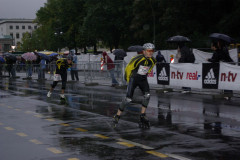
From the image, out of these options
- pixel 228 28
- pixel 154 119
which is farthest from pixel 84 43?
pixel 154 119

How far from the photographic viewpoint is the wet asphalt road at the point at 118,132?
6676mm

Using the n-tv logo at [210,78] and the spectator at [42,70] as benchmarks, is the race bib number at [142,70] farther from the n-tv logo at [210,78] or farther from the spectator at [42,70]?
the spectator at [42,70]

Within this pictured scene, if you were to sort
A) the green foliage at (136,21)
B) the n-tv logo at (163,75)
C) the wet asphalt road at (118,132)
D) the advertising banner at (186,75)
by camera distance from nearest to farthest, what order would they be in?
the wet asphalt road at (118,132) → the advertising banner at (186,75) → the n-tv logo at (163,75) → the green foliage at (136,21)

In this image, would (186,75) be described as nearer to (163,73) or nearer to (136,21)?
(163,73)

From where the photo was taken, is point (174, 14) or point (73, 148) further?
point (174, 14)

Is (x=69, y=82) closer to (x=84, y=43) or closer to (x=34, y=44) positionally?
(x=84, y=43)

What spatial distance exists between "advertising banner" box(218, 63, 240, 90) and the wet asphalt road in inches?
56.2

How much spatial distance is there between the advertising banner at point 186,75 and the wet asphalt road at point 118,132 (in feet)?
9.37

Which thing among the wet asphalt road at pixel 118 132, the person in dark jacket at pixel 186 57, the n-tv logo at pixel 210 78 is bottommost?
the wet asphalt road at pixel 118 132

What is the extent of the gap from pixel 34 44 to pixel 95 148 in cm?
9798

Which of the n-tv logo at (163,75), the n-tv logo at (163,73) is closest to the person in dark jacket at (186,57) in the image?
the n-tv logo at (163,73)

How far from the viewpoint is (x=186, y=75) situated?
17141 millimetres

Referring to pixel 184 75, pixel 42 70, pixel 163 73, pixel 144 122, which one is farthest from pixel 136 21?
pixel 144 122

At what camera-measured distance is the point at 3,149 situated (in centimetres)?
718
